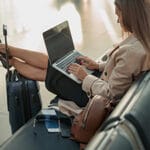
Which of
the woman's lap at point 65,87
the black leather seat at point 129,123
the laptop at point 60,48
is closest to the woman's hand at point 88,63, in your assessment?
the laptop at point 60,48

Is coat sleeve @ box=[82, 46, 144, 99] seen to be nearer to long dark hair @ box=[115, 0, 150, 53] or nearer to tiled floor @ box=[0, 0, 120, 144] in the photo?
long dark hair @ box=[115, 0, 150, 53]

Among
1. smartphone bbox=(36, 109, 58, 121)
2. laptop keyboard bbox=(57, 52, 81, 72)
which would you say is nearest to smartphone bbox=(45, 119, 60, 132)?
smartphone bbox=(36, 109, 58, 121)

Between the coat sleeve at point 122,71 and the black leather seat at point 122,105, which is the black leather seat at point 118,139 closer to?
the black leather seat at point 122,105

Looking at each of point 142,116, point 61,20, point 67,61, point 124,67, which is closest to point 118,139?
point 142,116

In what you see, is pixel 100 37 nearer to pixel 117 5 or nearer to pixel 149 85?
pixel 117 5

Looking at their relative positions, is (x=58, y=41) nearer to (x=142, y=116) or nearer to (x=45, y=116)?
(x=45, y=116)

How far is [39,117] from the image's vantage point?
2242mm

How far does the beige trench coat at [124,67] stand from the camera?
1.90m

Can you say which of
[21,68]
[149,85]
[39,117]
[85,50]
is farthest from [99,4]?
[149,85]

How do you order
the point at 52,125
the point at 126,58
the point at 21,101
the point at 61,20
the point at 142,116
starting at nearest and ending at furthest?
the point at 142,116
the point at 126,58
the point at 52,125
the point at 21,101
the point at 61,20

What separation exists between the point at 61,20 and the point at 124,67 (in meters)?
4.29

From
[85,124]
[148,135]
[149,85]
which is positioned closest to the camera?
[148,135]

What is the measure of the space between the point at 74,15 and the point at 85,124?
4.86 m

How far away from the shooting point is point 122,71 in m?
1.94
